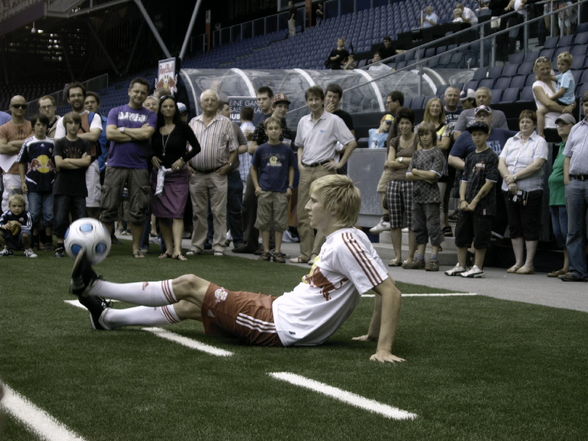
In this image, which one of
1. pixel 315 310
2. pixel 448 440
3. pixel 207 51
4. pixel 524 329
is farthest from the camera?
pixel 207 51

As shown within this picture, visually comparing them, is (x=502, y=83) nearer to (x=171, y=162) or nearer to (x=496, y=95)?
(x=496, y=95)

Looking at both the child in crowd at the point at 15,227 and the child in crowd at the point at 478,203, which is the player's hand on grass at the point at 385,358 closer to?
the child in crowd at the point at 478,203

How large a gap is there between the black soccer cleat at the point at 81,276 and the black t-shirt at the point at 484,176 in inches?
251

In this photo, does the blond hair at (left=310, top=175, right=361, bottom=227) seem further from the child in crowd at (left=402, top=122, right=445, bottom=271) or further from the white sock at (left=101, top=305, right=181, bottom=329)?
the child in crowd at (left=402, top=122, right=445, bottom=271)

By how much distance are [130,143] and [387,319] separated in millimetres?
7376

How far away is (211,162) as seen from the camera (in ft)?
41.7

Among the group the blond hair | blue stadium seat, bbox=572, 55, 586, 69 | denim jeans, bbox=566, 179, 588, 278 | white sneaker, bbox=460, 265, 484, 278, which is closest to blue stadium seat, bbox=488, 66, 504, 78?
blue stadium seat, bbox=572, 55, 586, 69

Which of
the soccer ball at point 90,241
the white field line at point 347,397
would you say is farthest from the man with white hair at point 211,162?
the white field line at point 347,397

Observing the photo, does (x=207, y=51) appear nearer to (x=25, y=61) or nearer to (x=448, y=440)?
(x=25, y=61)

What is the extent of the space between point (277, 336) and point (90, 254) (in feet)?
4.00

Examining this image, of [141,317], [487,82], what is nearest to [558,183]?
[487,82]

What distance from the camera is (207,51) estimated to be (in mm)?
48344

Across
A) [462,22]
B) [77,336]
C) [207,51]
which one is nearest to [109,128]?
[77,336]

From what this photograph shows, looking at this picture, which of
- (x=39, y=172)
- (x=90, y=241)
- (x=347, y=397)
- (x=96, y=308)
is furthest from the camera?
(x=39, y=172)
